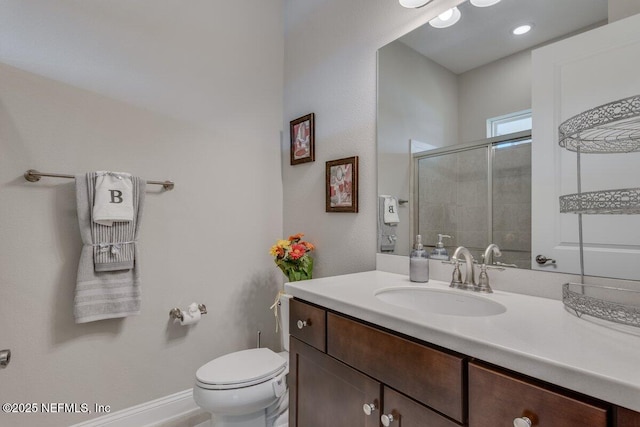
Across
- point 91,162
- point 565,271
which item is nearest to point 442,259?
point 565,271

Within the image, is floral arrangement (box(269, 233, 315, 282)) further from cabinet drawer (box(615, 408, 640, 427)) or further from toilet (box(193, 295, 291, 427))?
cabinet drawer (box(615, 408, 640, 427))

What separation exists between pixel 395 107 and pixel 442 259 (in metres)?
0.77

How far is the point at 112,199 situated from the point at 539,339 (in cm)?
178

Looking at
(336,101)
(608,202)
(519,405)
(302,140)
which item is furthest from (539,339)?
(302,140)

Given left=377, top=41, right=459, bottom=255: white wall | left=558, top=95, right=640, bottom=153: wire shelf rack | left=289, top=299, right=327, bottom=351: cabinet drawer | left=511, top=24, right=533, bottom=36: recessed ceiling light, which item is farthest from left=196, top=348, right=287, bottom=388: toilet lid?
left=511, top=24, right=533, bottom=36: recessed ceiling light

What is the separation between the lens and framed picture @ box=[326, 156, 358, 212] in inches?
67.0

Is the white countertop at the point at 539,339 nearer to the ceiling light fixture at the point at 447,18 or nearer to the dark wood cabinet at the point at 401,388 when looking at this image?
the dark wood cabinet at the point at 401,388

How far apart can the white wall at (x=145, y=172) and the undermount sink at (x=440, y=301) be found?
1.23 metres

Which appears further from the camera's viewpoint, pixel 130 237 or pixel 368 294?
pixel 130 237

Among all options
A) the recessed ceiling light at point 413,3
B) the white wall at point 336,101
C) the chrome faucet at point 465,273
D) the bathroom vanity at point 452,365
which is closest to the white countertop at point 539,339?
the bathroom vanity at point 452,365

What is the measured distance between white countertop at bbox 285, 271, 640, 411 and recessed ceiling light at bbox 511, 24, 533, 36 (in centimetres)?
95

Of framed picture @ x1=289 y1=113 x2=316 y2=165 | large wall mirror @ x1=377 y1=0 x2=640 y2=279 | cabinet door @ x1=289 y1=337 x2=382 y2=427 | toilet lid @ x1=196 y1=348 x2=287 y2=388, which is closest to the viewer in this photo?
cabinet door @ x1=289 y1=337 x2=382 y2=427

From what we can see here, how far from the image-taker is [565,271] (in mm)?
991

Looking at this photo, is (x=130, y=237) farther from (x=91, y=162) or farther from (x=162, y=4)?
(x=162, y=4)
